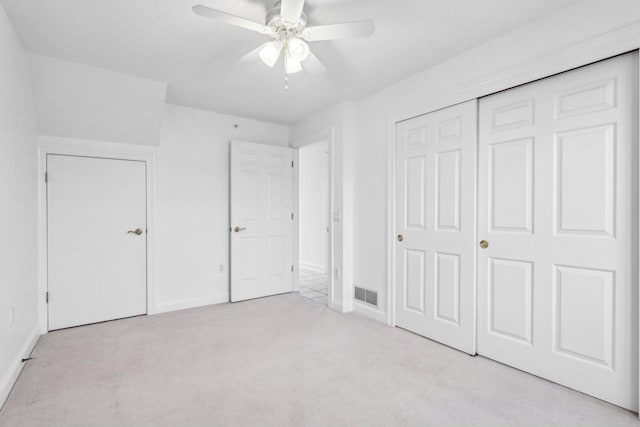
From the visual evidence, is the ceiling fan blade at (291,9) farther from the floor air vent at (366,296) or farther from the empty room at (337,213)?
the floor air vent at (366,296)

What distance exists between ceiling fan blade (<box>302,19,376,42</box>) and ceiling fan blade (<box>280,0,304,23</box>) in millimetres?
125

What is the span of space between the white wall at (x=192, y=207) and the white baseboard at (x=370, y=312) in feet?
5.45

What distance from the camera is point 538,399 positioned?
1.97 meters

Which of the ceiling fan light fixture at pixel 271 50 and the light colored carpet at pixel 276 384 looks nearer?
the light colored carpet at pixel 276 384

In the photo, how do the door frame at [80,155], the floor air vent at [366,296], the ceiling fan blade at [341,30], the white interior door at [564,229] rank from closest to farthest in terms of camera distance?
the ceiling fan blade at [341,30], the white interior door at [564,229], the door frame at [80,155], the floor air vent at [366,296]

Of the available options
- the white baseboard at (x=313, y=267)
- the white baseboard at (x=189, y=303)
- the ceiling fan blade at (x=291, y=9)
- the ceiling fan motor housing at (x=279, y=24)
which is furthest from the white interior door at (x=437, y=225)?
the white baseboard at (x=313, y=267)

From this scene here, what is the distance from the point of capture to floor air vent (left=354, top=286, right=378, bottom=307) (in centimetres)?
350

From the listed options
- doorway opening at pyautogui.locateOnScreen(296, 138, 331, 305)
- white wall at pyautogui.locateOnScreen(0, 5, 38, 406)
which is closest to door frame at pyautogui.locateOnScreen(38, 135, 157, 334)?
white wall at pyautogui.locateOnScreen(0, 5, 38, 406)

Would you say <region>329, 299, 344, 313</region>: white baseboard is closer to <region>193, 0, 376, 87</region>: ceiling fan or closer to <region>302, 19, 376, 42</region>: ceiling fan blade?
<region>193, 0, 376, 87</region>: ceiling fan

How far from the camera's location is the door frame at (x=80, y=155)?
10.3ft

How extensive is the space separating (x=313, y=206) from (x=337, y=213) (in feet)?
9.80

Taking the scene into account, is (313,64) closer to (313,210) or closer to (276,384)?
(276,384)

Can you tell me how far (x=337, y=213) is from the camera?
12.5ft

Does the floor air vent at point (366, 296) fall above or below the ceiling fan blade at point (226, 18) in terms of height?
below
